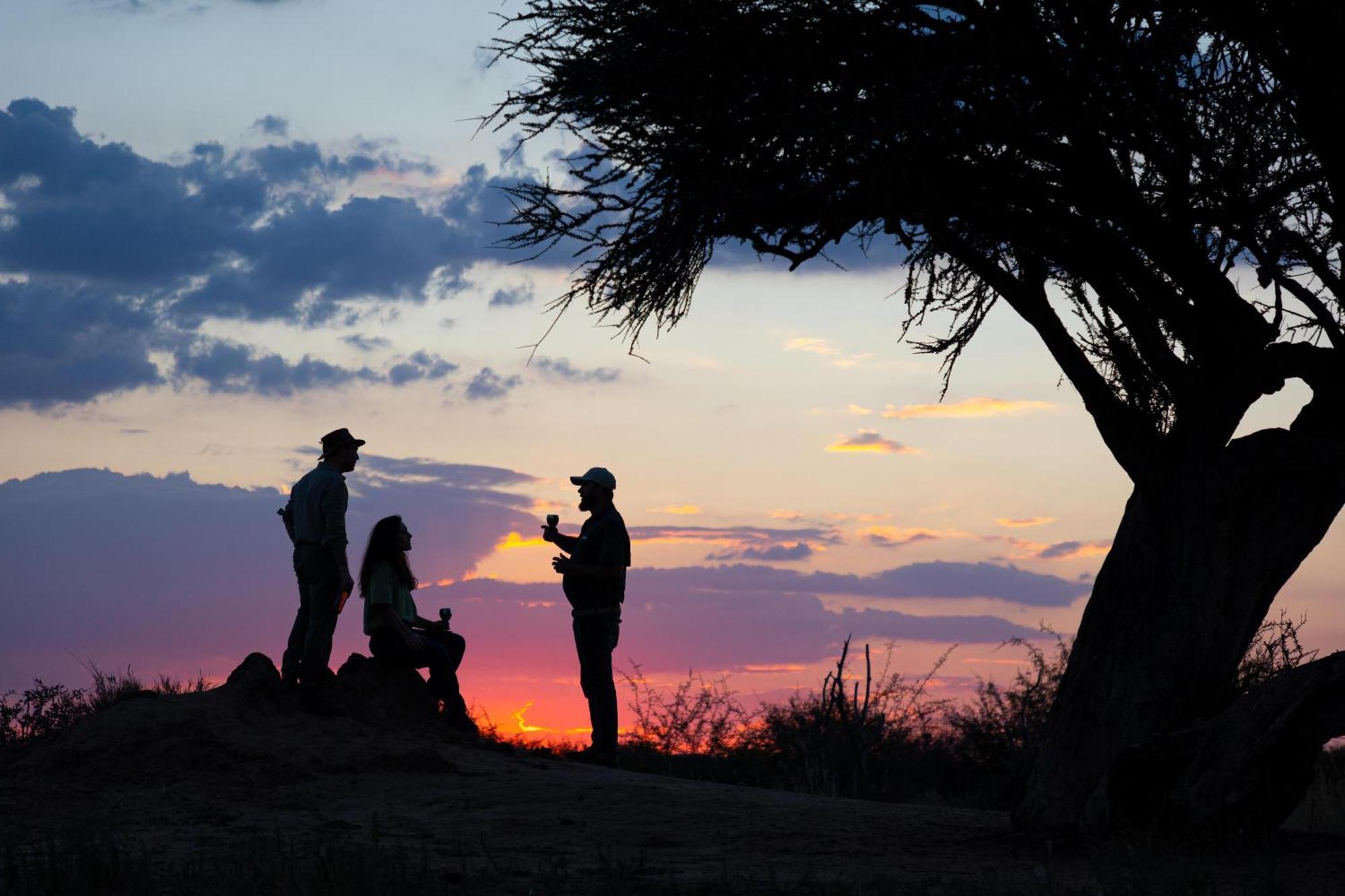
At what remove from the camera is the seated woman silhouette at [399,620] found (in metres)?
13.3

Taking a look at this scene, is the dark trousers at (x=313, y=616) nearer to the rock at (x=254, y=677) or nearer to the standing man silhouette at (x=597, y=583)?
the rock at (x=254, y=677)

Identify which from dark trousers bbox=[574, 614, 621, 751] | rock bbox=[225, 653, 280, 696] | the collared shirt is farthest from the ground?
the collared shirt

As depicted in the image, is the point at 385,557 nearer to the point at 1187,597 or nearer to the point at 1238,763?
the point at 1187,597

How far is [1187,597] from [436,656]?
23.8 ft

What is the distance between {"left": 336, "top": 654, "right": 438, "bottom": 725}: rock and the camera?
13656mm

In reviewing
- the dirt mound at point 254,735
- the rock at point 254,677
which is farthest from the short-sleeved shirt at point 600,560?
the rock at point 254,677

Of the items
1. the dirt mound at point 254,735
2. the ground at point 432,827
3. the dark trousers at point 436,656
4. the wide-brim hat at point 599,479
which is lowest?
the ground at point 432,827

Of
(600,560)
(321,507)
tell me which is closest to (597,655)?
(600,560)

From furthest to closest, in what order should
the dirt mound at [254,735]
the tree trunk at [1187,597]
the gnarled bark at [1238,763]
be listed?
1. the dirt mound at [254,735]
2. the tree trunk at [1187,597]
3. the gnarled bark at [1238,763]

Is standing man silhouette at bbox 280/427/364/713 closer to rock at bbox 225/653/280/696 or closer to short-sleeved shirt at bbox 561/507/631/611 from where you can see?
rock at bbox 225/653/280/696

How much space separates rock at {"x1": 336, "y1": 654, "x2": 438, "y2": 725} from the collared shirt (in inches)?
75.9

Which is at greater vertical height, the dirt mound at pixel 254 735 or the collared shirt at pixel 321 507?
the collared shirt at pixel 321 507

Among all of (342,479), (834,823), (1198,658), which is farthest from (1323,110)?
(342,479)

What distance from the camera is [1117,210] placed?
404 inches
